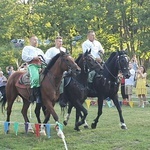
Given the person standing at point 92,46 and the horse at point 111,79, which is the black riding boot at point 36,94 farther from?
the person standing at point 92,46

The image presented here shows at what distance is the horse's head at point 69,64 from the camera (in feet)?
31.1

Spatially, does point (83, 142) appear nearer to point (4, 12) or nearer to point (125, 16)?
point (125, 16)

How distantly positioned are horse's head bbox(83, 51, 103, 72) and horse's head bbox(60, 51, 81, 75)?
112cm

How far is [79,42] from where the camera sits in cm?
3031

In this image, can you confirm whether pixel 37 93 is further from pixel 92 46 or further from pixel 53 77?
pixel 92 46

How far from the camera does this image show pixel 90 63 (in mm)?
10711

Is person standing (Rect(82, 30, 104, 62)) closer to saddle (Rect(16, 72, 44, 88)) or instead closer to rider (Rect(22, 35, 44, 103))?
rider (Rect(22, 35, 44, 103))

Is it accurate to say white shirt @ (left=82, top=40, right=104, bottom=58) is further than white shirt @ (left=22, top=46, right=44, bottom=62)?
Yes

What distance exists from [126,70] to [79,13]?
59.4 feet

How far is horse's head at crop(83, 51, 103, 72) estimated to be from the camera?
10.7 metres

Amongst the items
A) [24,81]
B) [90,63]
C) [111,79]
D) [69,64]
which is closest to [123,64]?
[111,79]

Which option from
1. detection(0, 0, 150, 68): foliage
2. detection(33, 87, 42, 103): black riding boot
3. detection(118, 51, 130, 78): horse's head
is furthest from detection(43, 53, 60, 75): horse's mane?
detection(0, 0, 150, 68): foliage

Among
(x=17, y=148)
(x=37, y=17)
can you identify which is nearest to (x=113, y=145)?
(x=17, y=148)

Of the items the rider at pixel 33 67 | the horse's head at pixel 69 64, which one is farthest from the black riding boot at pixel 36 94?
the horse's head at pixel 69 64
